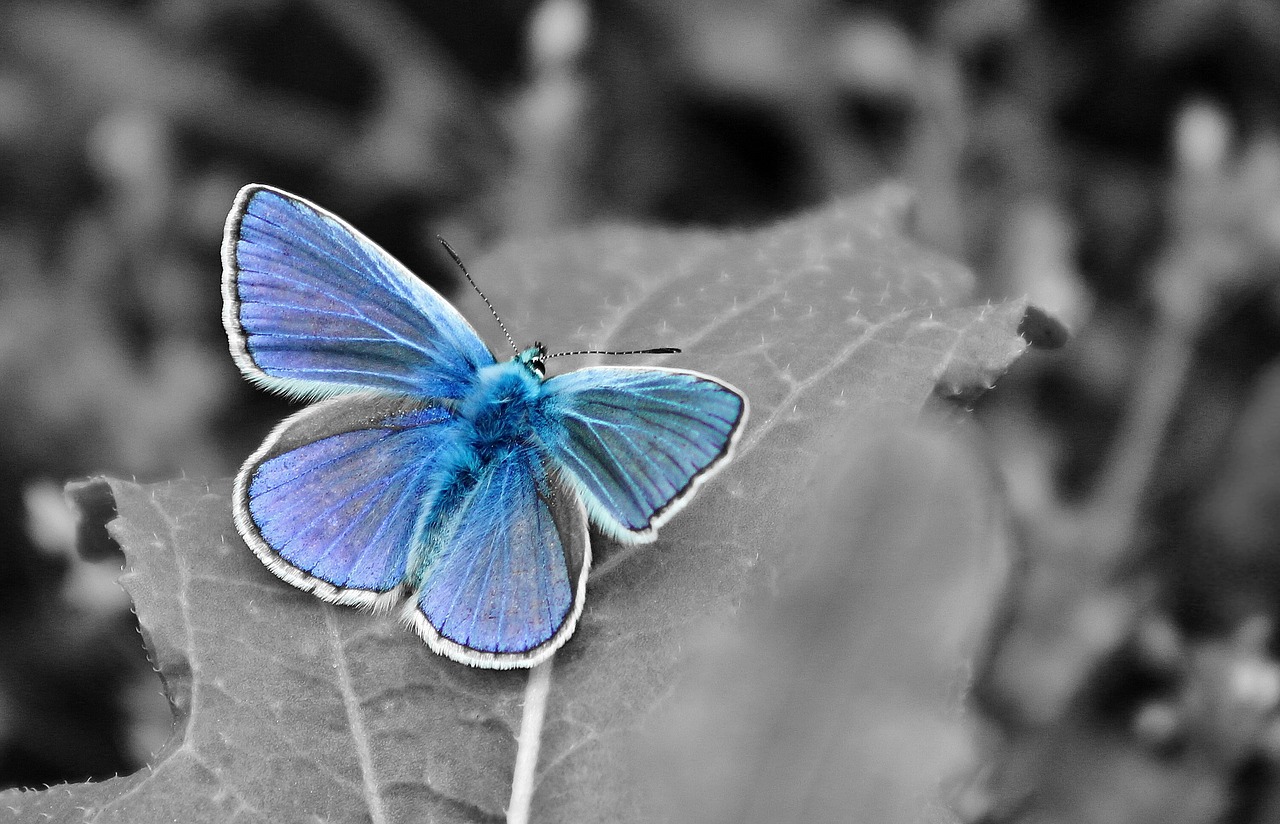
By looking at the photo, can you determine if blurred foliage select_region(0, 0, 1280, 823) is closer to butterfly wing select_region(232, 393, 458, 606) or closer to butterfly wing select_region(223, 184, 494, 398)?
butterfly wing select_region(223, 184, 494, 398)

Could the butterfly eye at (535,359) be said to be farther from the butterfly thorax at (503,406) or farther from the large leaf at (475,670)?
the large leaf at (475,670)

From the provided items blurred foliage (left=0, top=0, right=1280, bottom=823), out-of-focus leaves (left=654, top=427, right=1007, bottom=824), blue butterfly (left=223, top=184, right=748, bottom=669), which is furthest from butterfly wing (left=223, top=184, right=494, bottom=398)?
out-of-focus leaves (left=654, top=427, right=1007, bottom=824)

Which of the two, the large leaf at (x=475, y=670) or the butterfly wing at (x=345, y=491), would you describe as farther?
the butterfly wing at (x=345, y=491)

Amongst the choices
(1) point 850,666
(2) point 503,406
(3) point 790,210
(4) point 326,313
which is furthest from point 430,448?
(3) point 790,210

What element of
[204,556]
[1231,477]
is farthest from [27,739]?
[1231,477]

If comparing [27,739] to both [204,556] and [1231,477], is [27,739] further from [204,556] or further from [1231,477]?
[1231,477]

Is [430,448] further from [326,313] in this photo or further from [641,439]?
[641,439]

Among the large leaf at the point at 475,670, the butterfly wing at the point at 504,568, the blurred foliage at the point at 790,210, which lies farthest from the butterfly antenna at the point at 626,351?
the blurred foliage at the point at 790,210
